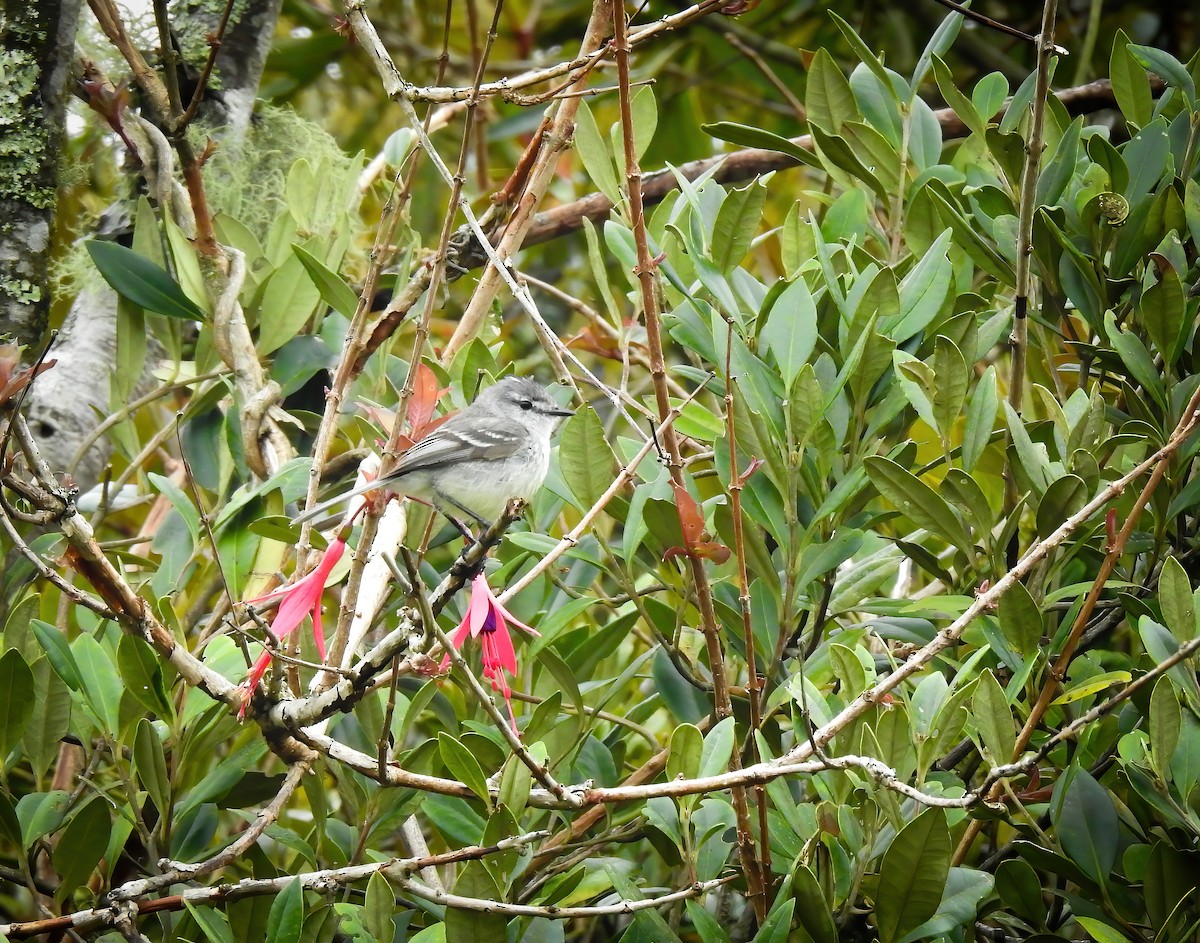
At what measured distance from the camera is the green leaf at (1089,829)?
91.6 inches

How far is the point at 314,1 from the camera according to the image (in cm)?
611

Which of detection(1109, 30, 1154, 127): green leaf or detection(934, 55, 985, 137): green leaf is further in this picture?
detection(1109, 30, 1154, 127): green leaf

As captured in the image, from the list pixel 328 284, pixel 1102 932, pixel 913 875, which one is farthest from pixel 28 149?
pixel 1102 932

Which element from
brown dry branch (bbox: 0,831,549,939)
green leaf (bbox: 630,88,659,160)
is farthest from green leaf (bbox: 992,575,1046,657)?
green leaf (bbox: 630,88,659,160)

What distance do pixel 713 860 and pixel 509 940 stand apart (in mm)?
462

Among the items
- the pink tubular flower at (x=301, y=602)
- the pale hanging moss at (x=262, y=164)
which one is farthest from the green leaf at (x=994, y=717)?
the pale hanging moss at (x=262, y=164)

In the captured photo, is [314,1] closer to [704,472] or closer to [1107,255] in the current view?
[704,472]

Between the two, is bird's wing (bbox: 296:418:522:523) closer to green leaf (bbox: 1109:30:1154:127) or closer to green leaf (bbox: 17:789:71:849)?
green leaf (bbox: 17:789:71:849)

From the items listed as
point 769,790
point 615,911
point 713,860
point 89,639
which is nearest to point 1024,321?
point 769,790

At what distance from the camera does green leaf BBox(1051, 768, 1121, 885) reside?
2326 millimetres

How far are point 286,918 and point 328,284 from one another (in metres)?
1.65

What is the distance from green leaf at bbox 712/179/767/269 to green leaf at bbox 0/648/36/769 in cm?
178

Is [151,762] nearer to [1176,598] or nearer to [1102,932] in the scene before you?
[1102,932]

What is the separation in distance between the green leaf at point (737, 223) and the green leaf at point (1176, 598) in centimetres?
118
